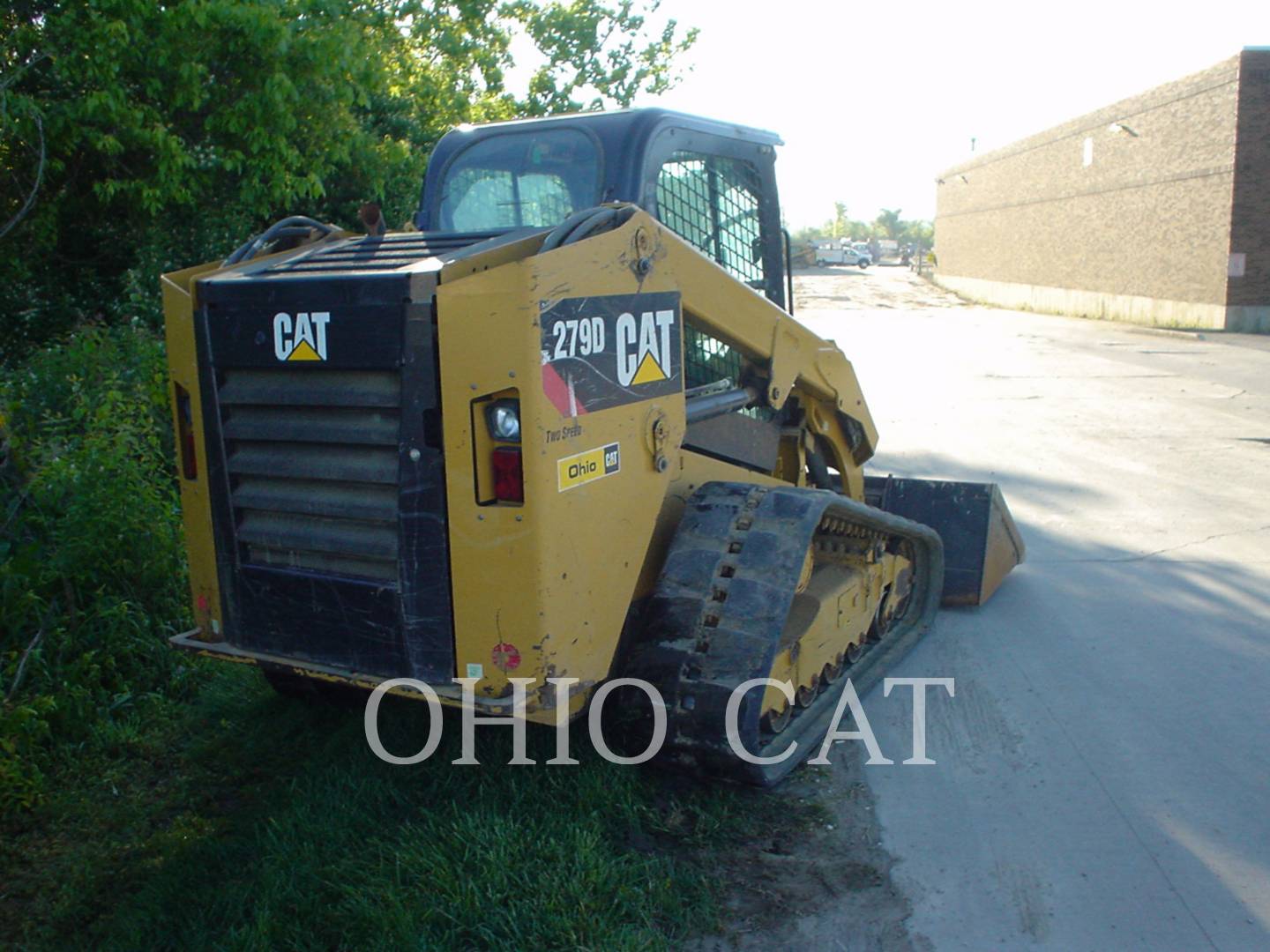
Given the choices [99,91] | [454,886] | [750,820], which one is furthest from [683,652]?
[99,91]

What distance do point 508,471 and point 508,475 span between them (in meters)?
0.01

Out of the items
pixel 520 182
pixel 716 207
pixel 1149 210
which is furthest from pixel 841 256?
pixel 520 182

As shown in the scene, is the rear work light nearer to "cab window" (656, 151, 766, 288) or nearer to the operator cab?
the operator cab

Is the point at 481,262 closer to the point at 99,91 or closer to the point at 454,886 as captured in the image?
the point at 454,886

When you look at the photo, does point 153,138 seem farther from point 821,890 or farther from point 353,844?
point 821,890

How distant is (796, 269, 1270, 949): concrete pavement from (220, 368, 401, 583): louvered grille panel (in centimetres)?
202

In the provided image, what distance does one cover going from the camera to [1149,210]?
2980 centimetres

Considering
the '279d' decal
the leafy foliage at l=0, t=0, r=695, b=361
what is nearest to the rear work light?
the '279d' decal

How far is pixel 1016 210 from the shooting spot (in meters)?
40.7

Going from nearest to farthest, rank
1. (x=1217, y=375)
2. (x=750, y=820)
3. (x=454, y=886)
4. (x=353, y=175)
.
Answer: (x=454, y=886), (x=750, y=820), (x=353, y=175), (x=1217, y=375)

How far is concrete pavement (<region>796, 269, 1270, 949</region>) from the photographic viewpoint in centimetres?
355

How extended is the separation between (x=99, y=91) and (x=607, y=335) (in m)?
5.89

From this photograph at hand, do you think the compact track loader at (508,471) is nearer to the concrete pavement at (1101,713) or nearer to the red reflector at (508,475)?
the red reflector at (508,475)

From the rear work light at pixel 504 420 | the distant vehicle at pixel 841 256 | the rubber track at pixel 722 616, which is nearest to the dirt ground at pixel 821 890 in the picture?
the rubber track at pixel 722 616
